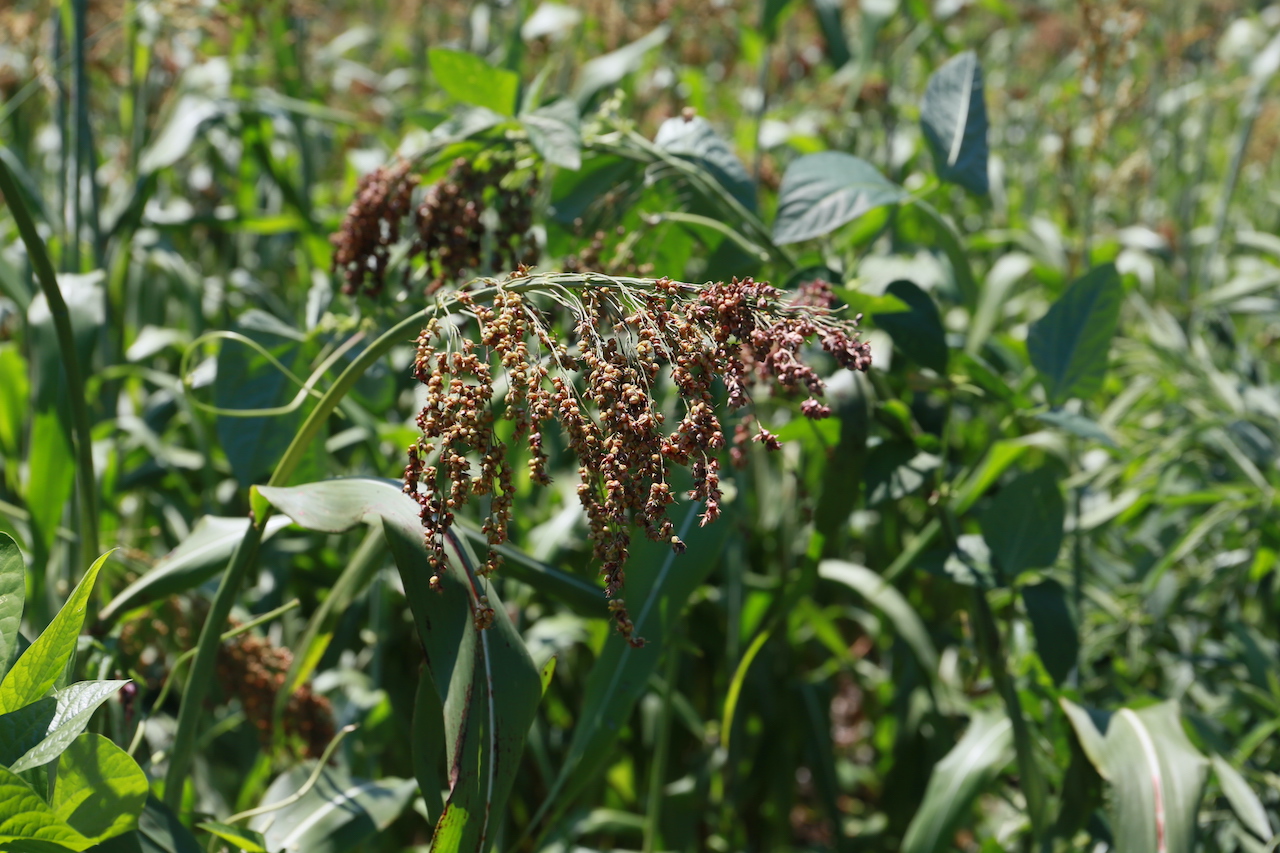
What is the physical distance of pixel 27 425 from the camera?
2.05 metres

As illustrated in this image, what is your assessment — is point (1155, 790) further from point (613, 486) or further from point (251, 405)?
point (251, 405)

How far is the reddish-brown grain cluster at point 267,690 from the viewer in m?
1.42

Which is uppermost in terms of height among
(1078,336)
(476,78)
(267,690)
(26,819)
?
(476,78)

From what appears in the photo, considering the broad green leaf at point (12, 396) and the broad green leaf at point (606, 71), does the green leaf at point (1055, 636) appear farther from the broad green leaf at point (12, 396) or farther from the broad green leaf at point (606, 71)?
the broad green leaf at point (12, 396)

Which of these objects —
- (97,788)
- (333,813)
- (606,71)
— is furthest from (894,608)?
(606,71)

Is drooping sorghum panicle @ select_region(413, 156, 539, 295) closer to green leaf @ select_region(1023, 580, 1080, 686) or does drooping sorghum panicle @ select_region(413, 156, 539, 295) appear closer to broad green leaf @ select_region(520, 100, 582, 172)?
broad green leaf @ select_region(520, 100, 582, 172)

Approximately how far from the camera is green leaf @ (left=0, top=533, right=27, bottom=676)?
0.87 meters

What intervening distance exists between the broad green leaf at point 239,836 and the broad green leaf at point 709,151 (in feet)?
3.30

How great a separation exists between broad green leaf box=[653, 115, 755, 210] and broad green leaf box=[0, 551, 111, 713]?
35.9 inches

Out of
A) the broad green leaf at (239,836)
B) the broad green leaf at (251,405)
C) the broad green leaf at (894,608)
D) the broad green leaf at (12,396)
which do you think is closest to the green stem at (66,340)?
the broad green leaf at (251,405)

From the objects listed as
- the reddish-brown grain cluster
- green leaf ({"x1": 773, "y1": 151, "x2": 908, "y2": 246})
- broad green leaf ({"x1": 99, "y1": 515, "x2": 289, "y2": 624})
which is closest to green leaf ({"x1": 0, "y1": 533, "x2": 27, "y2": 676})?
broad green leaf ({"x1": 99, "y1": 515, "x2": 289, "y2": 624})

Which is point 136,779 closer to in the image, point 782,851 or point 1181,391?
point 782,851

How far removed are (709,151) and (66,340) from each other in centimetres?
85

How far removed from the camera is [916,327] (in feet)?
4.32
